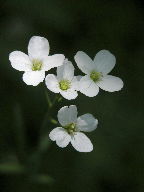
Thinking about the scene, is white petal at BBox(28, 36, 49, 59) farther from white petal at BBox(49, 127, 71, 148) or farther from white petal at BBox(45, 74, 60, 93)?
white petal at BBox(49, 127, 71, 148)

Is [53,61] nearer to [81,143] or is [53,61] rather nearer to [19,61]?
[19,61]

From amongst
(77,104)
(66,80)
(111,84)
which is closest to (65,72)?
(66,80)

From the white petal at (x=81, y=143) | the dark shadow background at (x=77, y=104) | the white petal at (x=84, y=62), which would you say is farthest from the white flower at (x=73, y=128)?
the dark shadow background at (x=77, y=104)

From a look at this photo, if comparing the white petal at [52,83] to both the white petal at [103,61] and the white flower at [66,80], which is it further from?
the white petal at [103,61]
